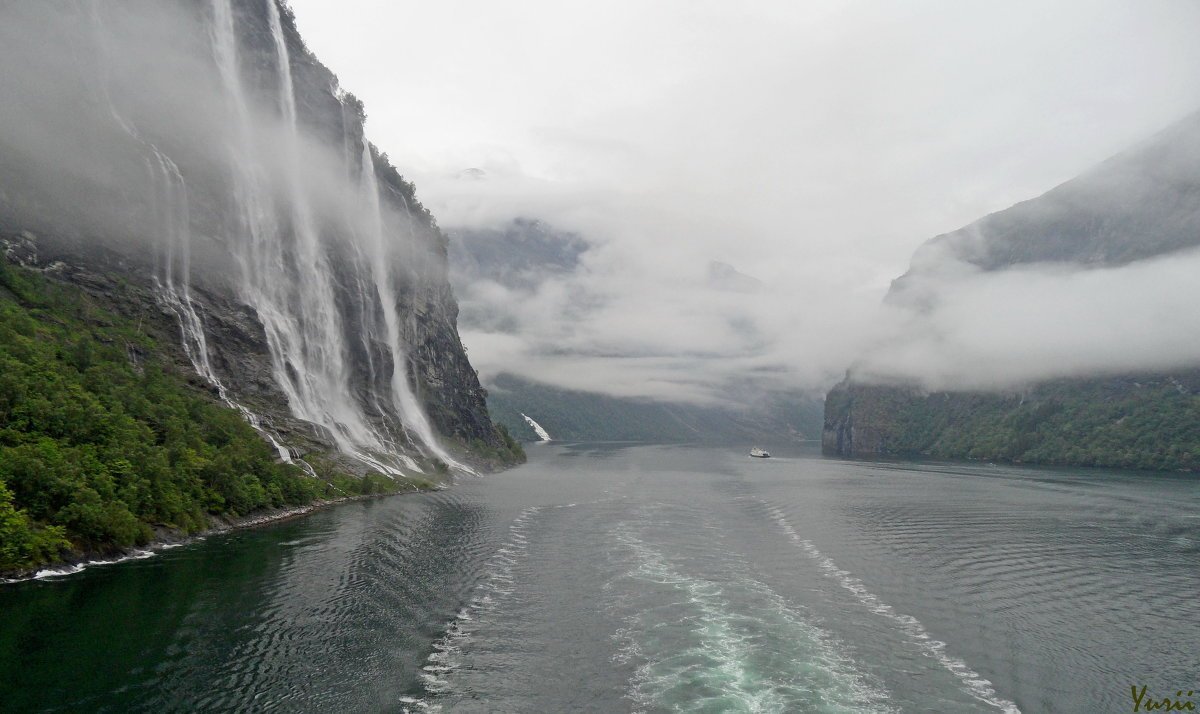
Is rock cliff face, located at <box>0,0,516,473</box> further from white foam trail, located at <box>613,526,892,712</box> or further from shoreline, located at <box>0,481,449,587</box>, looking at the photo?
white foam trail, located at <box>613,526,892,712</box>

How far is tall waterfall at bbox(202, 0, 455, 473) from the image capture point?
83938 millimetres

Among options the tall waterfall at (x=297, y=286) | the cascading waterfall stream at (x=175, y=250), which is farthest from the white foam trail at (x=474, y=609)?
the tall waterfall at (x=297, y=286)

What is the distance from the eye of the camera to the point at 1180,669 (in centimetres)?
2664

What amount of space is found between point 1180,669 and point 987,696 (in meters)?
10.4

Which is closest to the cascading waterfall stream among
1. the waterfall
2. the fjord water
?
the fjord water

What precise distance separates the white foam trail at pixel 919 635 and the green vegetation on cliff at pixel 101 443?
138 feet

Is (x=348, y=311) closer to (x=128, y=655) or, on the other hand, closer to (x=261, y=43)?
(x=261, y=43)

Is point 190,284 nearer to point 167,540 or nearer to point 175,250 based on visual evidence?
point 175,250

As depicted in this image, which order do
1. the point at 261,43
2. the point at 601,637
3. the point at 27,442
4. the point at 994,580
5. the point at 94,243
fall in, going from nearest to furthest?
the point at 601,637 < the point at 27,442 < the point at 994,580 < the point at 94,243 < the point at 261,43

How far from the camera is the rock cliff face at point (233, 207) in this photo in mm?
67188

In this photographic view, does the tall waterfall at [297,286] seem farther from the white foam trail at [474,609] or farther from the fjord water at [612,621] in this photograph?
the white foam trail at [474,609]

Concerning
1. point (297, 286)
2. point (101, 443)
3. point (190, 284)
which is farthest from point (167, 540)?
point (297, 286)

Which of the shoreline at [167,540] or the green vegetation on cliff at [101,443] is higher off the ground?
the green vegetation on cliff at [101,443]

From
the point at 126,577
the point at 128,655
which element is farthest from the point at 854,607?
the point at 126,577
